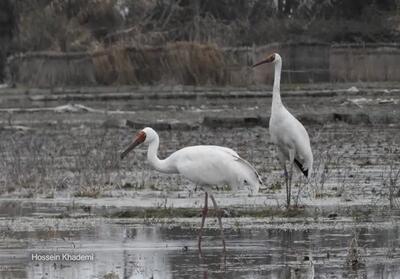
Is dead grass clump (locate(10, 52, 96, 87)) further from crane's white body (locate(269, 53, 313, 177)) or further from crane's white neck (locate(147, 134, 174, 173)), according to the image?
crane's white neck (locate(147, 134, 174, 173))

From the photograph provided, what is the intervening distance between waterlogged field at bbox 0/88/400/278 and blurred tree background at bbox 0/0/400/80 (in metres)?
30.4

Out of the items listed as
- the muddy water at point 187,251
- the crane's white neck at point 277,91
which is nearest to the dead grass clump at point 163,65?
the crane's white neck at point 277,91

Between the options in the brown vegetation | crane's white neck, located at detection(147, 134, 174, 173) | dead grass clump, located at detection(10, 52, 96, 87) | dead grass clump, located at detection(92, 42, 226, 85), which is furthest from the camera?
dead grass clump, located at detection(10, 52, 96, 87)

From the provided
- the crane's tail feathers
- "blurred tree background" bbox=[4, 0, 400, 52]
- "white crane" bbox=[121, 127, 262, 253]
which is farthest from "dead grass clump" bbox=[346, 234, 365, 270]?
"blurred tree background" bbox=[4, 0, 400, 52]

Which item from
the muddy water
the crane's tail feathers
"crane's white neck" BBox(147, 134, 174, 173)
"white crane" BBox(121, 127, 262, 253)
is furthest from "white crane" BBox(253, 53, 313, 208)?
"white crane" BBox(121, 127, 262, 253)

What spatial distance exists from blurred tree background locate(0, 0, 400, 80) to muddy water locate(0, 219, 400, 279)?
1774 inches

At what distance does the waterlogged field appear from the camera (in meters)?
10.4

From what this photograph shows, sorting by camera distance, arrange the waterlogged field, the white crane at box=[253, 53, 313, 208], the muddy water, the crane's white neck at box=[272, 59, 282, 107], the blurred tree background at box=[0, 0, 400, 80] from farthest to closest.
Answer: the blurred tree background at box=[0, 0, 400, 80] < the crane's white neck at box=[272, 59, 282, 107] < the white crane at box=[253, 53, 313, 208] < the waterlogged field < the muddy water

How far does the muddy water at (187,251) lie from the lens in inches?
392

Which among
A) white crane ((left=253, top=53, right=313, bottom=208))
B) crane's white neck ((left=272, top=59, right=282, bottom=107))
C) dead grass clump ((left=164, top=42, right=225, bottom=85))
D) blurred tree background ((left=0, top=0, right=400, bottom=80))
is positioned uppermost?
blurred tree background ((left=0, top=0, right=400, bottom=80))

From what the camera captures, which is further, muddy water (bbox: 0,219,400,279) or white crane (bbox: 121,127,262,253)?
white crane (bbox: 121,127,262,253)

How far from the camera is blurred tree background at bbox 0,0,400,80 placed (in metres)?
60.3

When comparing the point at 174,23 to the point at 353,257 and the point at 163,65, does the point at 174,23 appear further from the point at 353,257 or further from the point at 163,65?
the point at 353,257

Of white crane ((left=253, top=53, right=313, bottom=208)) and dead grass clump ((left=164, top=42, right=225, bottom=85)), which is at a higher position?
dead grass clump ((left=164, top=42, right=225, bottom=85))
